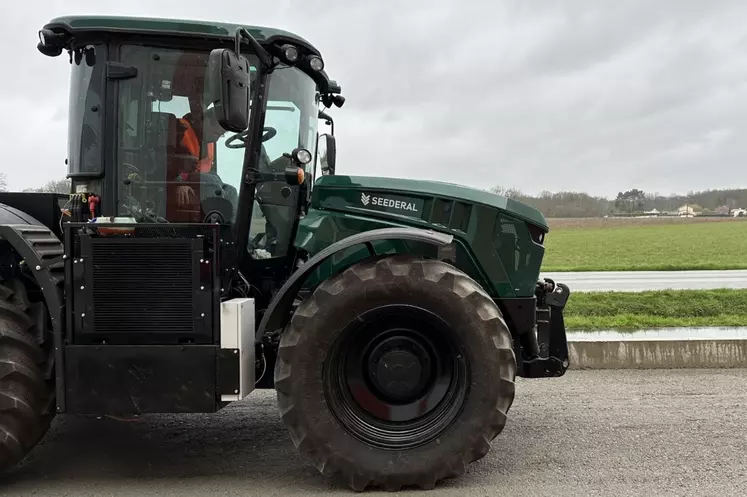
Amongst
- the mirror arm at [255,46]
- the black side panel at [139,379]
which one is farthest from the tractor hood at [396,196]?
the black side panel at [139,379]

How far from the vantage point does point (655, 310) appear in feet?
30.2

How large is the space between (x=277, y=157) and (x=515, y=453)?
2560 millimetres

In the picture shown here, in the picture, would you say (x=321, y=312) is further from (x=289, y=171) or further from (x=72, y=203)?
(x=72, y=203)

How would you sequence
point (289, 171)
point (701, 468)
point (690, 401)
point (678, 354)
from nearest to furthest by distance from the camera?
point (701, 468), point (289, 171), point (690, 401), point (678, 354)

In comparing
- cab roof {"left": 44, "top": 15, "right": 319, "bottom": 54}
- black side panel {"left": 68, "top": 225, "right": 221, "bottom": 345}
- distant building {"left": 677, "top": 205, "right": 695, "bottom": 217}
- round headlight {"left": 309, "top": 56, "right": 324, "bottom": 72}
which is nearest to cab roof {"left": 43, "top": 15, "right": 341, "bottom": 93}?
cab roof {"left": 44, "top": 15, "right": 319, "bottom": 54}

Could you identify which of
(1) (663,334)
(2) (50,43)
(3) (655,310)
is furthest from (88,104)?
(3) (655,310)

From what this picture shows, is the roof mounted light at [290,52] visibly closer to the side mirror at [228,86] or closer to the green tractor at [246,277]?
the green tractor at [246,277]

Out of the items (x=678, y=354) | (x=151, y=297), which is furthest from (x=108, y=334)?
(x=678, y=354)

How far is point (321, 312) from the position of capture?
3.60m

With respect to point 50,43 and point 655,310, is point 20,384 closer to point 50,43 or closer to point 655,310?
point 50,43

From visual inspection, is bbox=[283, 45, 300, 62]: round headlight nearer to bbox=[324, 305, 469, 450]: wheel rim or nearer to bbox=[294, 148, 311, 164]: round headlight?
bbox=[294, 148, 311, 164]: round headlight

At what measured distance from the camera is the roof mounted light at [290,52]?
13.1ft

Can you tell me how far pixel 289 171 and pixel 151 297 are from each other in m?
1.19

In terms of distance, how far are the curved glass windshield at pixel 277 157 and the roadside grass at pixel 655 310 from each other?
4.75 m
